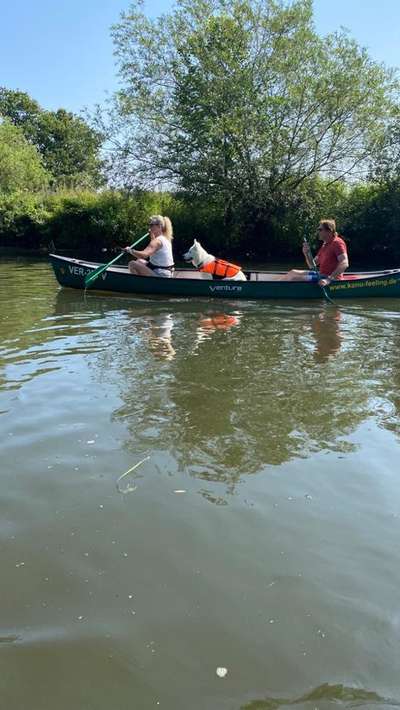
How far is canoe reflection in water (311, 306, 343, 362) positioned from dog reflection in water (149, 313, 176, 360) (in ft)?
5.98

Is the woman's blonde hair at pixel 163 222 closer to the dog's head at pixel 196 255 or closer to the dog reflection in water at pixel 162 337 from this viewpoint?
the dog's head at pixel 196 255

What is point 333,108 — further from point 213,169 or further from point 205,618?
point 205,618

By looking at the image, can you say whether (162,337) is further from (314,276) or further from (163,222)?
(314,276)

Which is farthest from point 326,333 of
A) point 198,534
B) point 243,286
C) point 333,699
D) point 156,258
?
point 333,699

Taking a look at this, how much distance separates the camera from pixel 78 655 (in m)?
2.21

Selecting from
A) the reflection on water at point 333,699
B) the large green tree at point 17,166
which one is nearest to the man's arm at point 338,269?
the reflection on water at point 333,699

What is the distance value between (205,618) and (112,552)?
683 mm

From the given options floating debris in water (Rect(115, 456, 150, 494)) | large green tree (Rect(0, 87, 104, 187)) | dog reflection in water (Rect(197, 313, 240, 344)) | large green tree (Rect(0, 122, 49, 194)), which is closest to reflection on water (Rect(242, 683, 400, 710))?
floating debris in water (Rect(115, 456, 150, 494))

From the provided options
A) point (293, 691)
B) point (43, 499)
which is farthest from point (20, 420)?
point (293, 691)

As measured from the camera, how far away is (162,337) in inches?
325

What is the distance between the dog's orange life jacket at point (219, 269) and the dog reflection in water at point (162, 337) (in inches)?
84.4

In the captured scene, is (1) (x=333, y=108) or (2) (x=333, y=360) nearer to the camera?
(2) (x=333, y=360)

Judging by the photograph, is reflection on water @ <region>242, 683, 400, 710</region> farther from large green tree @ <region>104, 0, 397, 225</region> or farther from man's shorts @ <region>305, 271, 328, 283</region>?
large green tree @ <region>104, 0, 397, 225</region>

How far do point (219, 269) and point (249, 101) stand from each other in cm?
1157
